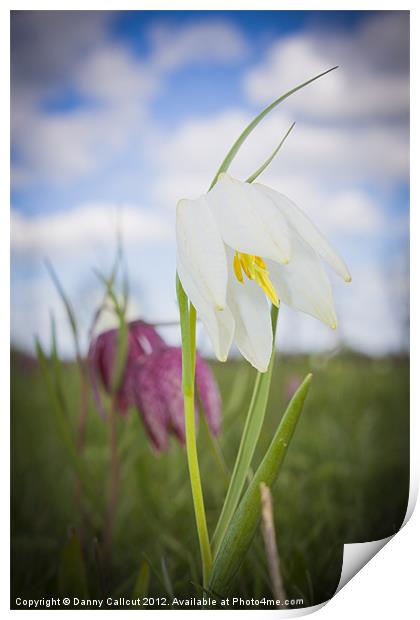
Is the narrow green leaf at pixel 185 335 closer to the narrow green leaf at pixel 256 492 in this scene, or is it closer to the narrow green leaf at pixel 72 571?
the narrow green leaf at pixel 256 492

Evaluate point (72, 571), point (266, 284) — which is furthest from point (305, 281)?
point (72, 571)

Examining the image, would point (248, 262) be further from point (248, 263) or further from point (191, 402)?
point (191, 402)

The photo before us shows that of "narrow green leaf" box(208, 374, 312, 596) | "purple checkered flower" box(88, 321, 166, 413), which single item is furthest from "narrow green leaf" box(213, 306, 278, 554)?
"purple checkered flower" box(88, 321, 166, 413)

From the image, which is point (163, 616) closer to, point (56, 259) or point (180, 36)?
point (56, 259)

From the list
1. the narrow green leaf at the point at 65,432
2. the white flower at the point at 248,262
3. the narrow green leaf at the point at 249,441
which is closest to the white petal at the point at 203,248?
the white flower at the point at 248,262

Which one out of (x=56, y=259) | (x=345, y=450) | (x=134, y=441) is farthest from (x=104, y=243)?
(x=345, y=450)
